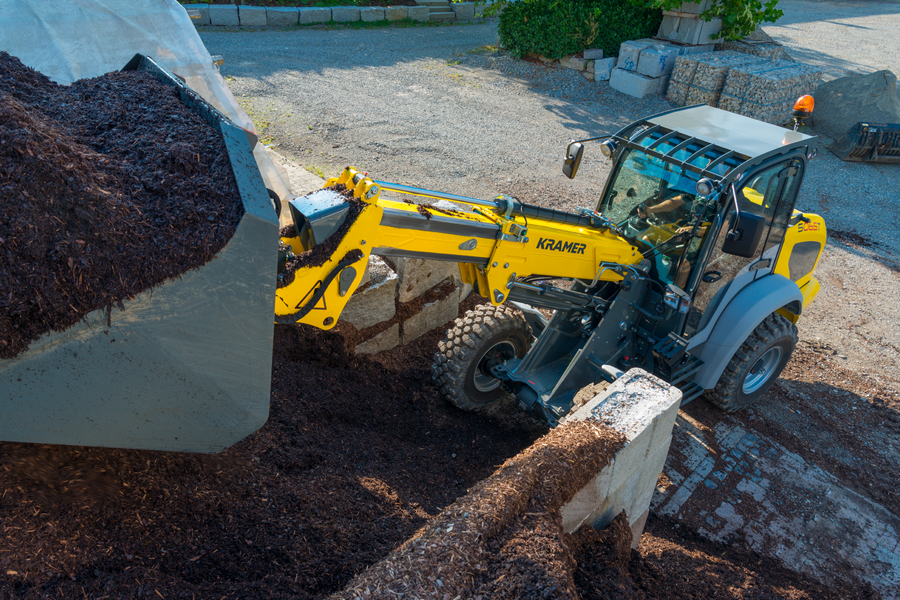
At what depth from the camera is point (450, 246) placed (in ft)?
11.5

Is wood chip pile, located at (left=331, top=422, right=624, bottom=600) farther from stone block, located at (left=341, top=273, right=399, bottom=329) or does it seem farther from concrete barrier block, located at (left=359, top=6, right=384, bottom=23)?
concrete barrier block, located at (left=359, top=6, right=384, bottom=23)

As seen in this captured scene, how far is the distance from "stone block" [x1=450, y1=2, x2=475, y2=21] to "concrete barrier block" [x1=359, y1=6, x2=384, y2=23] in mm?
2700

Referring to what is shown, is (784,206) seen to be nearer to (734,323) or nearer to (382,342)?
(734,323)

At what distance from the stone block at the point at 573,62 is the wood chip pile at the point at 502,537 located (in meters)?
12.8

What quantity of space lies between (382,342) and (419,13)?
15.5 meters

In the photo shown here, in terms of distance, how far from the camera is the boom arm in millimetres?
2996

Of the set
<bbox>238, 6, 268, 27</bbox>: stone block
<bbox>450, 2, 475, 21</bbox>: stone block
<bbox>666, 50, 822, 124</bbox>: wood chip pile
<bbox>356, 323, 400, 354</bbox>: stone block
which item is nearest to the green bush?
<bbox>666, 50, 822, 124</bbox>: wood chip pile

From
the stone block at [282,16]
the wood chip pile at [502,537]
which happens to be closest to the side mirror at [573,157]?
the wood chip pile at [502,537]

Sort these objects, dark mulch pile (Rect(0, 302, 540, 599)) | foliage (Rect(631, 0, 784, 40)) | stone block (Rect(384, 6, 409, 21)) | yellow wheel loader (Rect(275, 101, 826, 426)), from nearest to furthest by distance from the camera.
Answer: dark mulch pile (Rect(0, 302, 540, 599)) < yellow wheel loader (Rect(275, 101, 826, 426)) < foliage (Rect(631, 0, 784, 40)) < stone block (Rect(384, 6, 409, 21))

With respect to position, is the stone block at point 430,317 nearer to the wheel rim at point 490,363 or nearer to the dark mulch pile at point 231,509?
the wheel rim at point 490,363

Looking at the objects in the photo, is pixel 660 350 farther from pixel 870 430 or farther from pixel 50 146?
pixel 50 146

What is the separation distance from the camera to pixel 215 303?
7.73 ft

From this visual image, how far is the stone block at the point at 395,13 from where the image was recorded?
56.4 ft

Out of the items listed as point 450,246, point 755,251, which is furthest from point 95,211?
point 755,251
